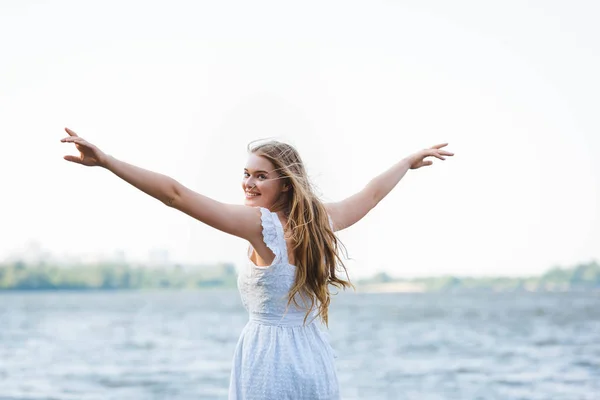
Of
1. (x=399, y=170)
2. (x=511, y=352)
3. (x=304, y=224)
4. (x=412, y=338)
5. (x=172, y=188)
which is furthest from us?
(x=412, y=338)

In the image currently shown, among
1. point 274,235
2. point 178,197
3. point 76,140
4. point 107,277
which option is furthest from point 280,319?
point 107,277

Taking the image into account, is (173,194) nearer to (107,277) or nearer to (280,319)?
(280,319)

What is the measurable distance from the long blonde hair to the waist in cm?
5

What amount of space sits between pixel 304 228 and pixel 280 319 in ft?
1.20

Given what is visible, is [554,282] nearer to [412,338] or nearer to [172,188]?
[412,338]

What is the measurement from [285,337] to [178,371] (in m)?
15.2

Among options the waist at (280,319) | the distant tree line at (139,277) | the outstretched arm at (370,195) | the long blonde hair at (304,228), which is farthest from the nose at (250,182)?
the distant tree line at (139,277)

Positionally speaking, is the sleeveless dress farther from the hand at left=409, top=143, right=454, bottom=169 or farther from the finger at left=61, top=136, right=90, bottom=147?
the hand at left=409, top=143, right=454, bottom=169

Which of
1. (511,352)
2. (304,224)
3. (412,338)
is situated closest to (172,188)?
(304,224)

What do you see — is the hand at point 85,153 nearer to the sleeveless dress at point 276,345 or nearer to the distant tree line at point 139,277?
the sleeveless dress at point 276,345

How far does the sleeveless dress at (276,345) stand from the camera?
3127 millimetres

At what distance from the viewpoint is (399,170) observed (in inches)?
148

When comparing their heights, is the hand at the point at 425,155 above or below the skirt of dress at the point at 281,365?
above

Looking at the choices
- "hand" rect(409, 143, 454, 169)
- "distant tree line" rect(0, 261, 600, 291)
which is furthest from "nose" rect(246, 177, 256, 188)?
"distant tree line" rect(0, 261, 600, 291)
